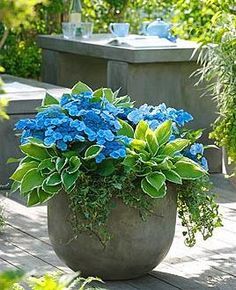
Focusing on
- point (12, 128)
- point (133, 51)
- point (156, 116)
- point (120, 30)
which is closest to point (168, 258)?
point (156, 116)

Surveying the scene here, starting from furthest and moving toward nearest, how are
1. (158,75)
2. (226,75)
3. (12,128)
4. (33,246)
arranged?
(158,75) → (12,128) → (226,75) → (33,246)

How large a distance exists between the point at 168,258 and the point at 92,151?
1028 millimetres

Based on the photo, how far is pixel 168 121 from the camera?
150 inches

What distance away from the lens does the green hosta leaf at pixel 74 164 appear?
11.8 ft

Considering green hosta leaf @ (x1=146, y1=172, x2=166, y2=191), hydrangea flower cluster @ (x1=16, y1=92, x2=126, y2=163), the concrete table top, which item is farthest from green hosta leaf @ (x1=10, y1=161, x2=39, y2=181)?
the concrete table top

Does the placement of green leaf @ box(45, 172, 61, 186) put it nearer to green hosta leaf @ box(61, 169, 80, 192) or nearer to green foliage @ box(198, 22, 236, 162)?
green hosta leaf @ box(61, 169, 80, 192)

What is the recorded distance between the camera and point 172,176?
3740 millimetres

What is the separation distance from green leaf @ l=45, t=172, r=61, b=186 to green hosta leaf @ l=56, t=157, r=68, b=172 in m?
0.04

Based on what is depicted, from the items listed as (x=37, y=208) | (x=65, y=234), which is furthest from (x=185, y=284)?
(x=37, y=208)

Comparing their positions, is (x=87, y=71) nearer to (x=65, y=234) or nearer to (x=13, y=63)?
(x=13, y=63)

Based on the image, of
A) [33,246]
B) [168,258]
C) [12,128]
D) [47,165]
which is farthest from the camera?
[12,128]

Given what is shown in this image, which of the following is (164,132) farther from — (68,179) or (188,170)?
(68,179)

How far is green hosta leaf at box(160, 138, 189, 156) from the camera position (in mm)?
3820

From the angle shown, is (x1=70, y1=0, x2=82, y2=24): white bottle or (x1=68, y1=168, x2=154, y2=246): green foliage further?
(x1=70, y1=0, x2=82, y2=24): white bottle
